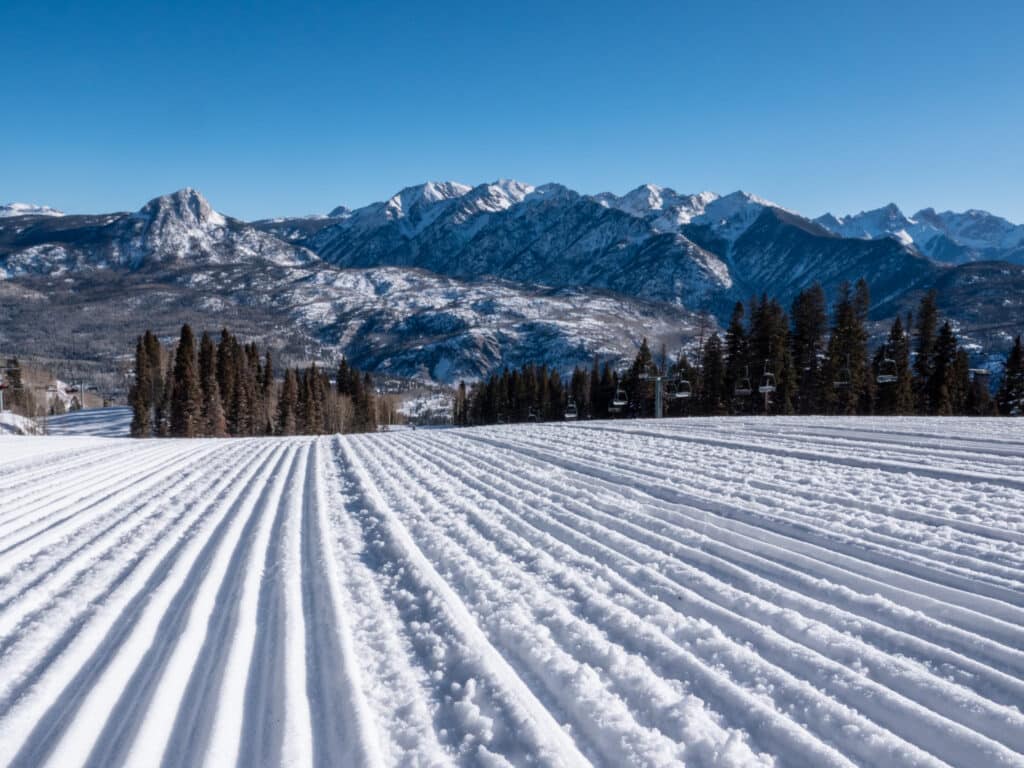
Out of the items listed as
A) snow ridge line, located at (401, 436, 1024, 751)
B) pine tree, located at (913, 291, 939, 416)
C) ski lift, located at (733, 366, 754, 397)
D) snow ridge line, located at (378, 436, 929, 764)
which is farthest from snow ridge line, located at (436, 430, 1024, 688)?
pine tree, located at (913, 291, 939, 416)

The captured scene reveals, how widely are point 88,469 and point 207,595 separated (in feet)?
33.2

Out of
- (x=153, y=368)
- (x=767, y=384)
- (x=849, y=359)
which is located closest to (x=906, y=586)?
(x=767, y=384)

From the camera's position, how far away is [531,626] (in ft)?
13.9

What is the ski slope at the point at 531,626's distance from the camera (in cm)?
295

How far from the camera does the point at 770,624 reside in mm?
4129

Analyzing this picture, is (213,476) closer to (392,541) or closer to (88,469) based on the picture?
(88,469)

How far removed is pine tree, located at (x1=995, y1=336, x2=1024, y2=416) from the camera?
39.5 metres

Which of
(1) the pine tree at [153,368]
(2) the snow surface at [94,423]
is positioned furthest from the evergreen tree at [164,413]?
(2) the snow surface at [94,423]

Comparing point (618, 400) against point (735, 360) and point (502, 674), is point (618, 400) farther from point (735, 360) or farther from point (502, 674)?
point (502, 674)

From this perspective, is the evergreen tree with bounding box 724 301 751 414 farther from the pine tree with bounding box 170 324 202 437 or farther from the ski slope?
the pine tree with bounding box 170 324 202 437

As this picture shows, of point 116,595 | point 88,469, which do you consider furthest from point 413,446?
point 116,595

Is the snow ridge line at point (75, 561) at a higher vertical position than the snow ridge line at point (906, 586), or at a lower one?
lower

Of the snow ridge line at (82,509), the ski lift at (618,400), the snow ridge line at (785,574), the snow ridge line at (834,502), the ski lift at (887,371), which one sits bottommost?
the snow ridge line at (82,509)

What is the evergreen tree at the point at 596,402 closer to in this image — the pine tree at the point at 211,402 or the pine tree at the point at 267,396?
the pine tree at the point at 267,396
